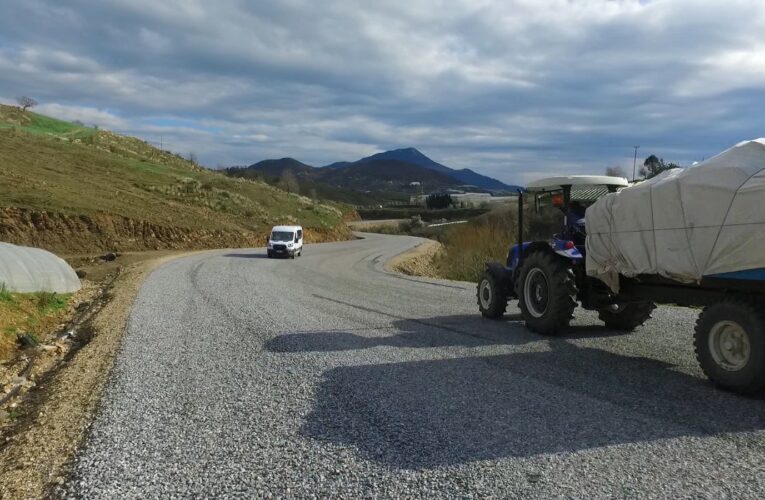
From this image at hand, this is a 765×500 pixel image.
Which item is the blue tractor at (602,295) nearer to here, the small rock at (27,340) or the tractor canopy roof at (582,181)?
the tractor canopy roof at (582,181)

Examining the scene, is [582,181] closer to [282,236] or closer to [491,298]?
[491,298]

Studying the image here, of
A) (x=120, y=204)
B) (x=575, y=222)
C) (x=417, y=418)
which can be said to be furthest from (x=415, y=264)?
(x=417, y=418)

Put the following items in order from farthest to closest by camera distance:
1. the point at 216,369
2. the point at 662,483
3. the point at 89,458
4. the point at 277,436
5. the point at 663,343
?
1. the point at 663,343
2. the point at 216,369
3. the point at 277,436
4. the point at 89,458
5. the point at 662,483

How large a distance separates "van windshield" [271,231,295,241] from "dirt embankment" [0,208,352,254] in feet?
32.0

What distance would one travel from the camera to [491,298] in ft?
37.0

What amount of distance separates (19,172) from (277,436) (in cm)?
4554

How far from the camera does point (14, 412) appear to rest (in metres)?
6.61

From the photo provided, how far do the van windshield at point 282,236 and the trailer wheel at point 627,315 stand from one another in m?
28.1

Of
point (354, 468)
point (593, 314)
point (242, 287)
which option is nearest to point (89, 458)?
point (354, 468)

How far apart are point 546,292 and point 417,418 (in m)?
4.74

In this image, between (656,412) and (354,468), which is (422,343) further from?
(354,468)

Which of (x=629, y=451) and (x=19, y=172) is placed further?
(x=19, y=172)

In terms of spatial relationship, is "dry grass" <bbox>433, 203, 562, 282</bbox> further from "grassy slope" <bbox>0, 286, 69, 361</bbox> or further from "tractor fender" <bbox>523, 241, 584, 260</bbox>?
"grassy slope" <bbox>0, 286, 69, 361</bbox>

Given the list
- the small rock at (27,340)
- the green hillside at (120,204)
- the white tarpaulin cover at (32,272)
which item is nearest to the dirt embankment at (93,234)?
the green hillside at (120,204)
